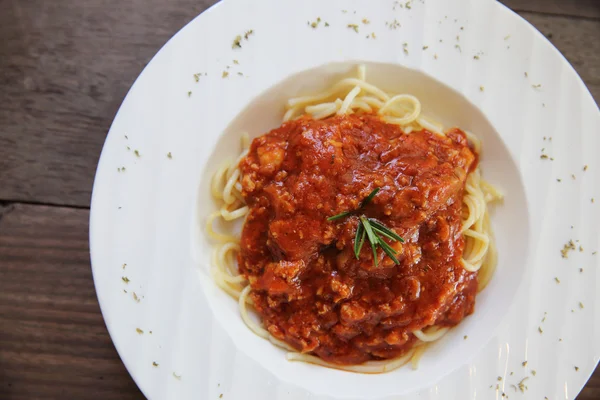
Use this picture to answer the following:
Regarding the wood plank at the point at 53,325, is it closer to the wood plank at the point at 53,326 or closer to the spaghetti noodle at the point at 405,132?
the wood plank at the point at 53,326

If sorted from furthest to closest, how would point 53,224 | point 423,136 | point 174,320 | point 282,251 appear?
1. point 53,224
2. point 423,136
3. point 282,251
4. point 174,320

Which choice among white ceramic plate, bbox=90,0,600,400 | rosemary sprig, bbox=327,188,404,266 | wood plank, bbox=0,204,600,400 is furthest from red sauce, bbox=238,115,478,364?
wood plank, bbox=0,204,600,400

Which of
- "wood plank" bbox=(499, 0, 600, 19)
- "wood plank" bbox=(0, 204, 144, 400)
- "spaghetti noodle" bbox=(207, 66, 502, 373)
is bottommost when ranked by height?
"wood plank" bbox=(0, 204, 144, 400)

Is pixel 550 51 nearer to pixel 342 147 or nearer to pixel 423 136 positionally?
pixel 423 136

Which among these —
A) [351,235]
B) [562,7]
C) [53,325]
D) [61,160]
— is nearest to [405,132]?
[351,235]

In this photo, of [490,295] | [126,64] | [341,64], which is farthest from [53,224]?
[490,295]

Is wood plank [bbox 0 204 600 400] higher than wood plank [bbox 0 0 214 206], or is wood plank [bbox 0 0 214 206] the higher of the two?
wood plank [bbox 0 0 214 206]

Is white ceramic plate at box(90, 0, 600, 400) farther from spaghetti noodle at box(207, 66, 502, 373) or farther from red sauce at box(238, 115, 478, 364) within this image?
red sauce at box(238, 115, 478, 364)
